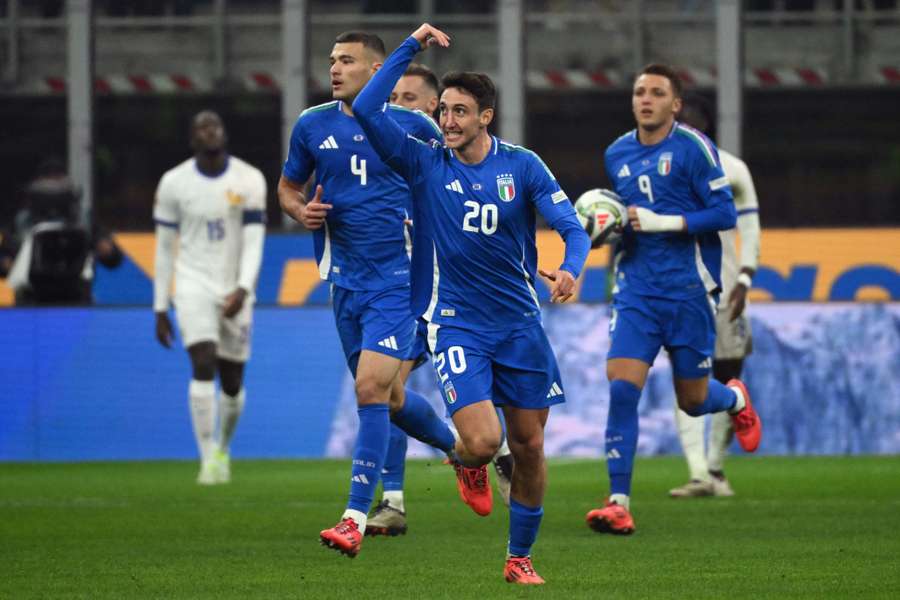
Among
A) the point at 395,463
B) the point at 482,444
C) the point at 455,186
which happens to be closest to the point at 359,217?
the point at 395,463

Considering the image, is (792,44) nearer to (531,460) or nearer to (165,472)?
(165,472)

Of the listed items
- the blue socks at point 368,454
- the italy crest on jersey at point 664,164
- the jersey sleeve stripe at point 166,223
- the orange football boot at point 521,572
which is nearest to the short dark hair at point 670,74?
the italy crest on jersey at point 664,164

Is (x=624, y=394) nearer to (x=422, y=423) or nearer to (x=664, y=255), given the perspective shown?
(x=664, y=255)

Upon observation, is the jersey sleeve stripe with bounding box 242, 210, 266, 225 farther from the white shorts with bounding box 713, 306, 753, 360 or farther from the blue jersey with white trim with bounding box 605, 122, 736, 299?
the blue jersey with white trim with bounding box 605, 122, 736, 299

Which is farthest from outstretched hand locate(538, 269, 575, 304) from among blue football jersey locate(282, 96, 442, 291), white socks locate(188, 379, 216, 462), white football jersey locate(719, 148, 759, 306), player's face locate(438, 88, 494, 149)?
white socks locate(188, 379, 216, 462)

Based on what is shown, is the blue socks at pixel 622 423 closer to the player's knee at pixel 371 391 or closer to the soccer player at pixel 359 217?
the soccer player at pixel 359 217

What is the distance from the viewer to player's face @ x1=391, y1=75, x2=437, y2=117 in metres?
10.0

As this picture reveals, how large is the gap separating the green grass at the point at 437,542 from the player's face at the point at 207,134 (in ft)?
7.28

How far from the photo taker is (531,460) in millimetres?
7715

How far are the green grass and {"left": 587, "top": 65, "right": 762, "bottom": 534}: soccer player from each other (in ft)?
2.29

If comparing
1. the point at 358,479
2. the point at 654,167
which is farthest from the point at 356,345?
the point at 654,167

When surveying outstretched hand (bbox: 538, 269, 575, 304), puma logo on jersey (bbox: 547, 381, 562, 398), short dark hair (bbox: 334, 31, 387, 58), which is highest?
short dark hair (bbox: 334, 31, 387, 58)

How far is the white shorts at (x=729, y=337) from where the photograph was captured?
12.2 m

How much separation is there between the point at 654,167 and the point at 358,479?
276cm
